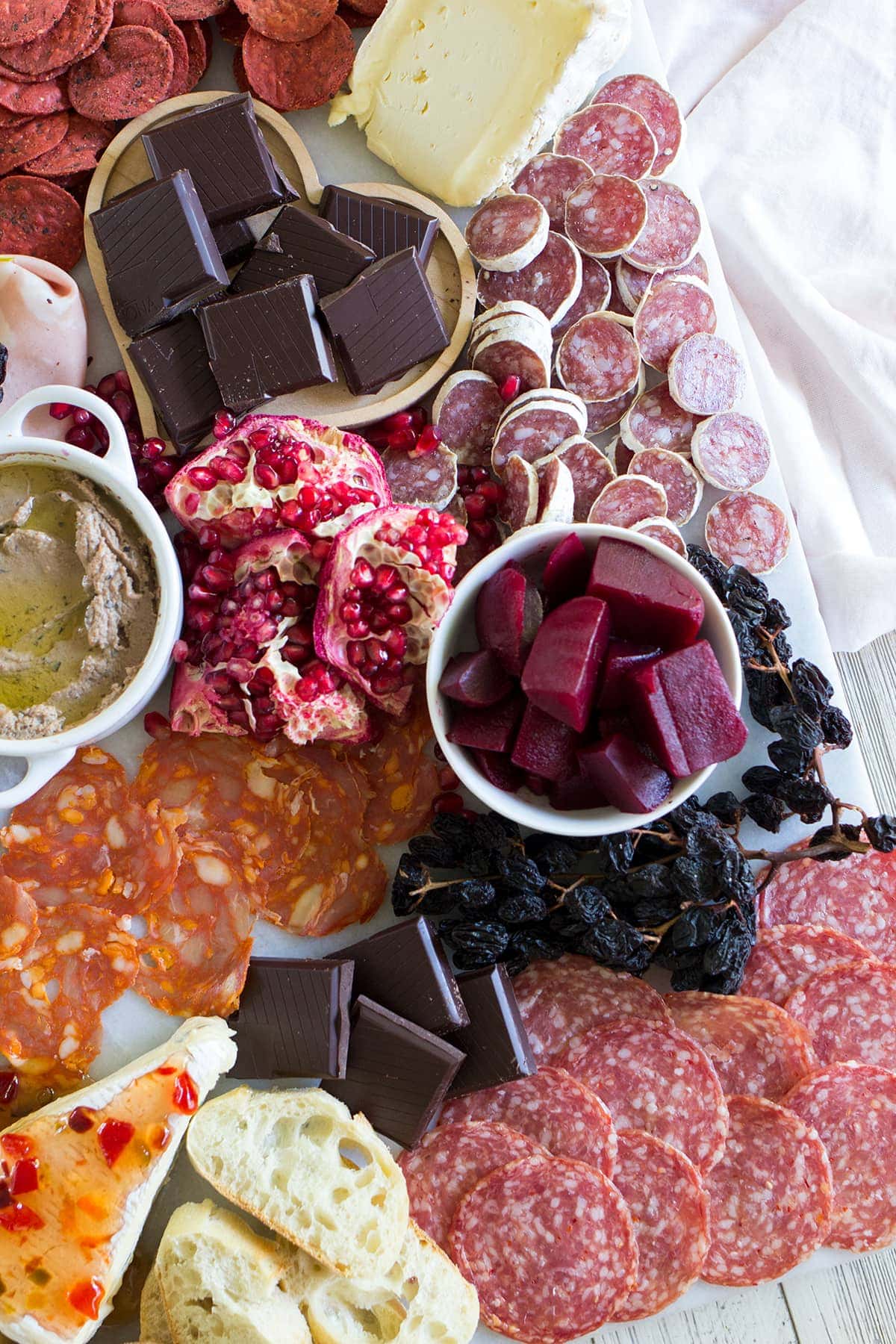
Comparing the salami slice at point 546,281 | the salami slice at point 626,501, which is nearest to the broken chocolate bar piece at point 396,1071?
the salami slice at point 626,501

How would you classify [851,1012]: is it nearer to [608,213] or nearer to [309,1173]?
[309,1173]

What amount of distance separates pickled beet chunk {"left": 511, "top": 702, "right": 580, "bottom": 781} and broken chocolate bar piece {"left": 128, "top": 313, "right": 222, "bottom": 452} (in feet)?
2.84

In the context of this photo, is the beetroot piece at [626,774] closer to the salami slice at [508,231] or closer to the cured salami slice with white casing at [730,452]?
the cured salami slice with white casing at [730,452]

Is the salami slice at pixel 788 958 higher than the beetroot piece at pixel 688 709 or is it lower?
lower

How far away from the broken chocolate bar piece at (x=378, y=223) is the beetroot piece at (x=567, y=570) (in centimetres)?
72

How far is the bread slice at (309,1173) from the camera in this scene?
1.93 m

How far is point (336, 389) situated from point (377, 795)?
81cm

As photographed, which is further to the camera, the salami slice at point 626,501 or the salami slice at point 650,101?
the salami slice at point 650,101

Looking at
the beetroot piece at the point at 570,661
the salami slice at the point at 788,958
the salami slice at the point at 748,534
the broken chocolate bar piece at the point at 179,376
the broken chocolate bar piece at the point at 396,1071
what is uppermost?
the salami slice at the point at 748,534

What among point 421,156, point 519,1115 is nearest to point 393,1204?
point 519,1115

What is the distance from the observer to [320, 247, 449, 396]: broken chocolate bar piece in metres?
2.19

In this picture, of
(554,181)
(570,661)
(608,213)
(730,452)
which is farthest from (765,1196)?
(554,181)

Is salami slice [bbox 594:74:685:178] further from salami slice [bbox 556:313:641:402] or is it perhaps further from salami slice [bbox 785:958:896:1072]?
salami slice [bbox 785:958:896:1072]

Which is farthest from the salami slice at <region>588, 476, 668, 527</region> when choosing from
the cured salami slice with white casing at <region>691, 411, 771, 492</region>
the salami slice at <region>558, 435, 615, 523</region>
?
the cured salami slice with white casing at <region>691, 411, 771, 492</region>
